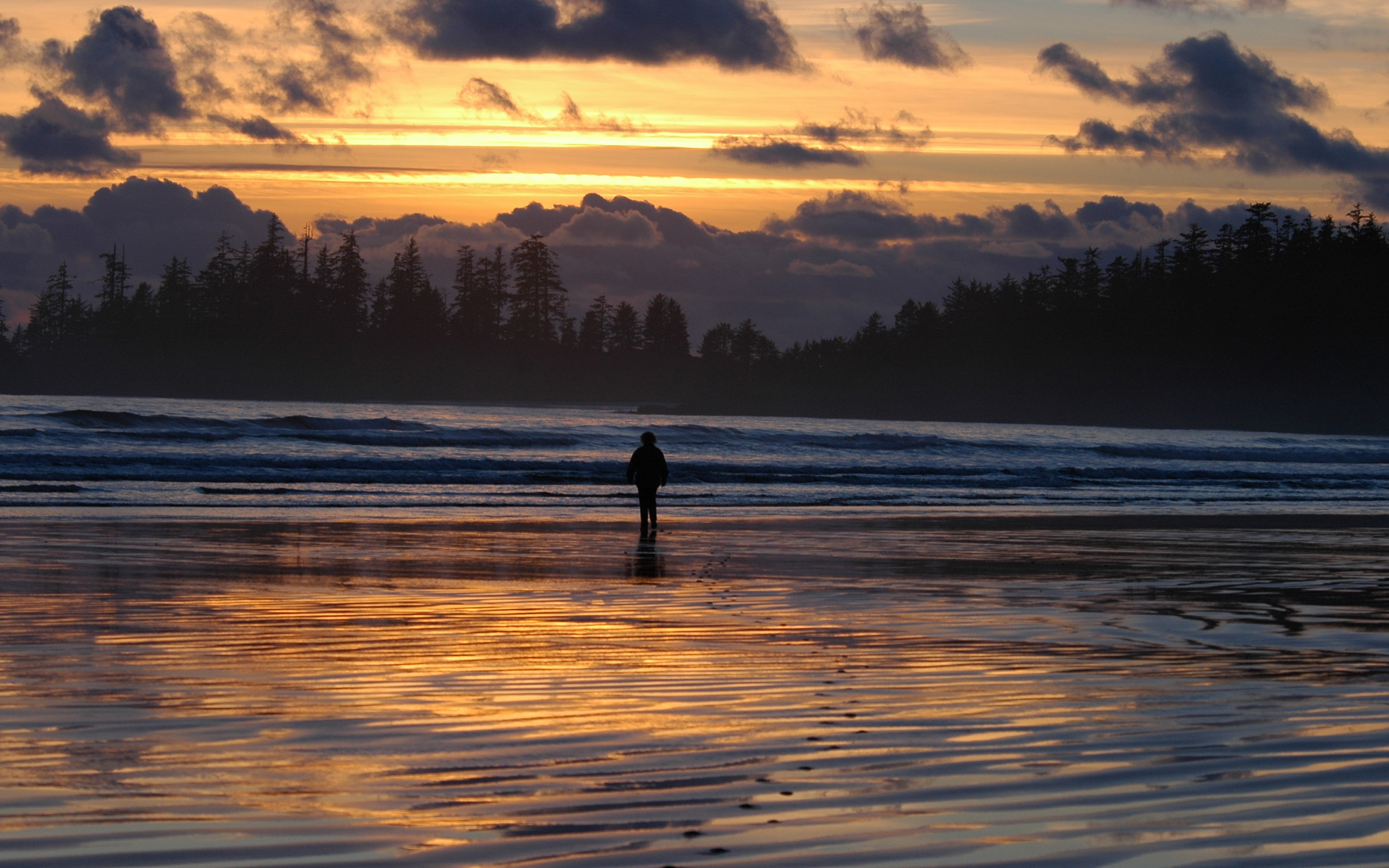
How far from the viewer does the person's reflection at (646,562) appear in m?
11.7

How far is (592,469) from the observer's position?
106ft

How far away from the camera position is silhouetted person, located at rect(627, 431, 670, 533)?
16938 mm

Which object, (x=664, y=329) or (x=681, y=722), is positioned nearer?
(x=681, y=722)

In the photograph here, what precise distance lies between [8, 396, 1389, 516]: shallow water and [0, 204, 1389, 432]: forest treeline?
260ft

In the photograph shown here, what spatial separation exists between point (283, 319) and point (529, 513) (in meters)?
140

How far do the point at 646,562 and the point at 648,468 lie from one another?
4.14 metres

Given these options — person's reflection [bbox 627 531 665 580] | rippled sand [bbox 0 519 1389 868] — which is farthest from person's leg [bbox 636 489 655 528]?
rippled sand [bbox 0 519 1389 868]

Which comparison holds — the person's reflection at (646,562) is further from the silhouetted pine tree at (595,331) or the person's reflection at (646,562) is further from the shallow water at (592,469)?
the silhouetted pine tree at (595,331)

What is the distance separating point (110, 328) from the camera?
149875mm

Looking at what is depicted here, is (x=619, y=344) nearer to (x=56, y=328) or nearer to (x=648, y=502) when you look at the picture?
(x=56, y=328)

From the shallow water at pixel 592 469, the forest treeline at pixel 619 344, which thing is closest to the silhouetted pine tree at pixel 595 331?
the forest treeline at pixel 619 344

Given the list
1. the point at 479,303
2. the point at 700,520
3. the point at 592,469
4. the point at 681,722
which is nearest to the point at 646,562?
the point at 700,520

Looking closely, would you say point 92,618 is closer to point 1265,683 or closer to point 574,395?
point 1265,683

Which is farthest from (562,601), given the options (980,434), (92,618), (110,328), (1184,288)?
(110,328)
